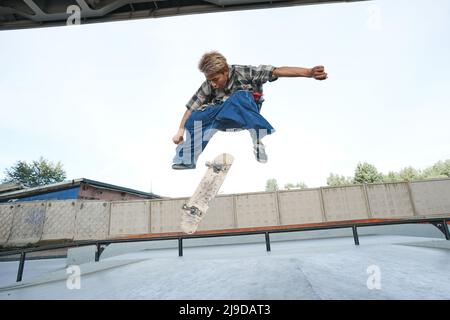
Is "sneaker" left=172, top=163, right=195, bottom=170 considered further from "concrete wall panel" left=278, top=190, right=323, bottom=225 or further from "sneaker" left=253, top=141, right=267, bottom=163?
"concrete wall panel" left=278, top=190, right=323, bottom=225

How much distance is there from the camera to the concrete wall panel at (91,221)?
41.5 feet

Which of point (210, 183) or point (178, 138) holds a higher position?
point (178, 138)

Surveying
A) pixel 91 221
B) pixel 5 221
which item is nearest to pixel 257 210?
pixel 91 221

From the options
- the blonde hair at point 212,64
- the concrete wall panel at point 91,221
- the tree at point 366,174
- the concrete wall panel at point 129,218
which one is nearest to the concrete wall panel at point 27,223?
the concrete wall panel at point 91,221

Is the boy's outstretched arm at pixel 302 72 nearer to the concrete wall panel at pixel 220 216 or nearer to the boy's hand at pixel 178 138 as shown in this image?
the boy's hand at pixel 178 138

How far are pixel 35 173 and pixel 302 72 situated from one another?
48351 millimetres

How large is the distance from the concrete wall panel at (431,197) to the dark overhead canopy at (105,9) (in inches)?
471

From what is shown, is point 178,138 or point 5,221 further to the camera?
point 5,221

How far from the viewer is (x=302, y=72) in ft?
8.96

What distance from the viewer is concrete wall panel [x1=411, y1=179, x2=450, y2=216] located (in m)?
11.7

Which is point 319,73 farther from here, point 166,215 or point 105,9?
point 166,215
